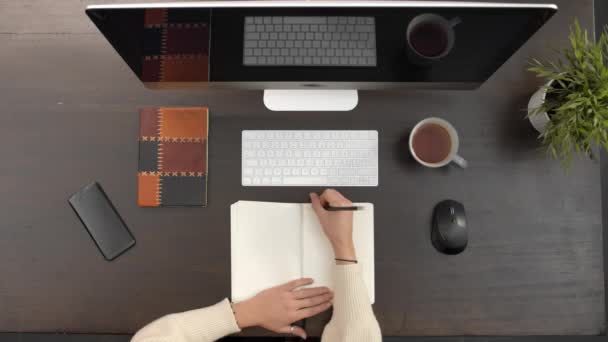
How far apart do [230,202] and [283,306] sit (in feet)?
0.83

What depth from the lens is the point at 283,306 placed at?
2.63 feet

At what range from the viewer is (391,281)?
0.85 m

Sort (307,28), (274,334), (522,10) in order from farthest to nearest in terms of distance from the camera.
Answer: (274,334) < (307,28) < (522,10)

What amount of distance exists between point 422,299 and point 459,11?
0.58m

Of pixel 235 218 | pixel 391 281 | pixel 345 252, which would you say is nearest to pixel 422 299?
pixel 391 281

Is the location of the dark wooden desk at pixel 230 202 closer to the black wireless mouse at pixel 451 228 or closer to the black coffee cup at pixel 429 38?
the black wireless mouse at pixel 451 228

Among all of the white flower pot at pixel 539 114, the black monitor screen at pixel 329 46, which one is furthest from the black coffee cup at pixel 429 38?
the white flower pot at pixel 539 114

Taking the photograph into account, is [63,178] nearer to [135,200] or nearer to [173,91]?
[135,200]

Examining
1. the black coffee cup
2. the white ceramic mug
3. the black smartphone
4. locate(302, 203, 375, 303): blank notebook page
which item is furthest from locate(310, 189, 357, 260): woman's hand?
the black smartphone

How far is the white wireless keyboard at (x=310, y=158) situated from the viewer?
865 mm

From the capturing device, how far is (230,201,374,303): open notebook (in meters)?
0.83

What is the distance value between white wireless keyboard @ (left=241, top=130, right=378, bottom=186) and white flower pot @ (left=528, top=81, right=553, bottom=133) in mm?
339

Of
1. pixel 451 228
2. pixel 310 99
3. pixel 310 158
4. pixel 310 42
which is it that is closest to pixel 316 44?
pixel 310 42

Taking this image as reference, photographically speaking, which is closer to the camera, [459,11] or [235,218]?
[459,11]
